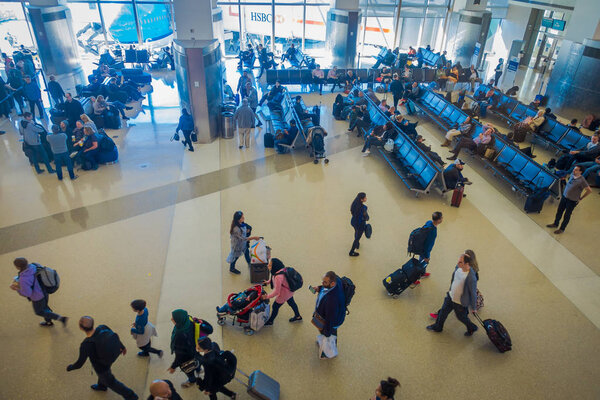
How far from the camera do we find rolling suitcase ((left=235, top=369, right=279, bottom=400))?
4363 millimetres

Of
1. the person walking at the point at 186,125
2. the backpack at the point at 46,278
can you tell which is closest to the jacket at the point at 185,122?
the person walking at the point at 186,125

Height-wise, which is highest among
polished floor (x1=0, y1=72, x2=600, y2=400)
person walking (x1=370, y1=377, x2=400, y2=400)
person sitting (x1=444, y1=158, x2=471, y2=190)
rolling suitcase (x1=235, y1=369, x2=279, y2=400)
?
person walking (x1=370, y1=377, x2=400, y2=400)

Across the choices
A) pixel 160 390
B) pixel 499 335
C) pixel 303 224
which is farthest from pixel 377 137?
pixel 160 390

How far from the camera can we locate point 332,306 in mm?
4754

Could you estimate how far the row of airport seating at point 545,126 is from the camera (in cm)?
1090

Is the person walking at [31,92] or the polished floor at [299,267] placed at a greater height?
the person walking at [31,92]

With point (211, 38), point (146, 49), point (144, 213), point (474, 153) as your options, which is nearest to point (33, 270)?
point (144, 213)

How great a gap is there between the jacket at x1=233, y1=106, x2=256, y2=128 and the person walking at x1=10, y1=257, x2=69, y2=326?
22.7ft

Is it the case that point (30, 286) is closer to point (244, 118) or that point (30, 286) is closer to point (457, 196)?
point (244, 118)

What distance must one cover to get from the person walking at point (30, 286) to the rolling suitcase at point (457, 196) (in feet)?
26.0

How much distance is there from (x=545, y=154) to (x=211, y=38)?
10.4 m

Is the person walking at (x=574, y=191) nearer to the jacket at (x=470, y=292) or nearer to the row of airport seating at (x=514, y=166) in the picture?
the row of airport seating at (x=514, y=166)

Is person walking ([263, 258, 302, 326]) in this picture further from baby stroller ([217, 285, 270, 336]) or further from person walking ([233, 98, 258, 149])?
person walking ([233, 98, 258, 149])

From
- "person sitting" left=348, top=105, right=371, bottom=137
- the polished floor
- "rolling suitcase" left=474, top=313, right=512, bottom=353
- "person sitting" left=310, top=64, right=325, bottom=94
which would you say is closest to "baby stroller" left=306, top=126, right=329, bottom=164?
the polished floor
